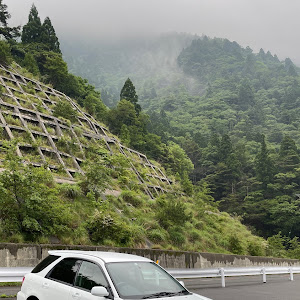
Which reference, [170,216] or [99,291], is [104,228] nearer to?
[170,216]

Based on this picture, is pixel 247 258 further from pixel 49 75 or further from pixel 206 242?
pixel 49 75

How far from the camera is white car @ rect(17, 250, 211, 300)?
5.69m

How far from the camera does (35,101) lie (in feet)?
115

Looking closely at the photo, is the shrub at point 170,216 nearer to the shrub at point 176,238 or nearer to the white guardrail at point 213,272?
the shrub at point 176,238

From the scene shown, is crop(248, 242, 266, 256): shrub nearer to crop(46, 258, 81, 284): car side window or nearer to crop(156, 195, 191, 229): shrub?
crop(156, 195, 191, 229): shrub

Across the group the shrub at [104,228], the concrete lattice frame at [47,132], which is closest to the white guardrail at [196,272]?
the shrub at [104,228]

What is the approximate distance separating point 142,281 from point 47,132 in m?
26.2

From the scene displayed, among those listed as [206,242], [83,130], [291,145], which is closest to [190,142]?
[291,145]

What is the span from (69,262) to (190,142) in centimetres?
8824

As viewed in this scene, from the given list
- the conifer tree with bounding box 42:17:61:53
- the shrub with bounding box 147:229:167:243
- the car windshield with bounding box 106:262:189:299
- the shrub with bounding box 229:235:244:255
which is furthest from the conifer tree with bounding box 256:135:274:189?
the car windshield with bounding box 106:262:189:299

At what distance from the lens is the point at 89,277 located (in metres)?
6.12

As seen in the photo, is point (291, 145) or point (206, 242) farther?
point (291, 145)

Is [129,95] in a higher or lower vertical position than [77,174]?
higher

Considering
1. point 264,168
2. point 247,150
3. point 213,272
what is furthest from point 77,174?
point 247,150
